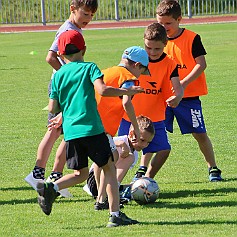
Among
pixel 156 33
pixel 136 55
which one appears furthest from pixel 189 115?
pixel 136 55

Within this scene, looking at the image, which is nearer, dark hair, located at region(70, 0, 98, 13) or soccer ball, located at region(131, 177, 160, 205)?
soccer ball, located at region(131, 177, 160, 205)

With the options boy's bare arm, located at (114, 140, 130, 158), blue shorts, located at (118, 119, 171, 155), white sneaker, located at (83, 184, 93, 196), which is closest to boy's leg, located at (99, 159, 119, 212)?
boy's bare arm, located at (114, 140, 130, 158)

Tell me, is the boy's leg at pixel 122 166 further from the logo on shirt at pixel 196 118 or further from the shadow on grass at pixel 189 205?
the logo on shirt at pixel 196 118

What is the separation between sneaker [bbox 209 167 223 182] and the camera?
8992 millimetres

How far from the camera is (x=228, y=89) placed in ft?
53.6

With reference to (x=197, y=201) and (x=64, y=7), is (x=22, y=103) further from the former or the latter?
(x=64, y=7)

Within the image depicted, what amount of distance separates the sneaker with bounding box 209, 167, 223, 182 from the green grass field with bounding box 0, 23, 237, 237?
0.07 m

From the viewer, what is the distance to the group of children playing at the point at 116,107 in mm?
6867

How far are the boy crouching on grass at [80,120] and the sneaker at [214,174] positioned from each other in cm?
222

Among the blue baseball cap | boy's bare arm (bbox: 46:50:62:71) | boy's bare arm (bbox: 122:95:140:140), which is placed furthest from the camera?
boy's bare arm (bbox: 46:50:62:71)

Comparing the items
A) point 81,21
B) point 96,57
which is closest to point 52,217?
point 81,21

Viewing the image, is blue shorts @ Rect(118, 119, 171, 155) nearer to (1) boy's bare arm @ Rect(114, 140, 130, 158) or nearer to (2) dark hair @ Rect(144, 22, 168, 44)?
(1) boy's bare arm @ Rect(114, 140, 130, 158)

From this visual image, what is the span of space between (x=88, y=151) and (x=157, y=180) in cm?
231

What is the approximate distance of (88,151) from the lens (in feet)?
22.7
